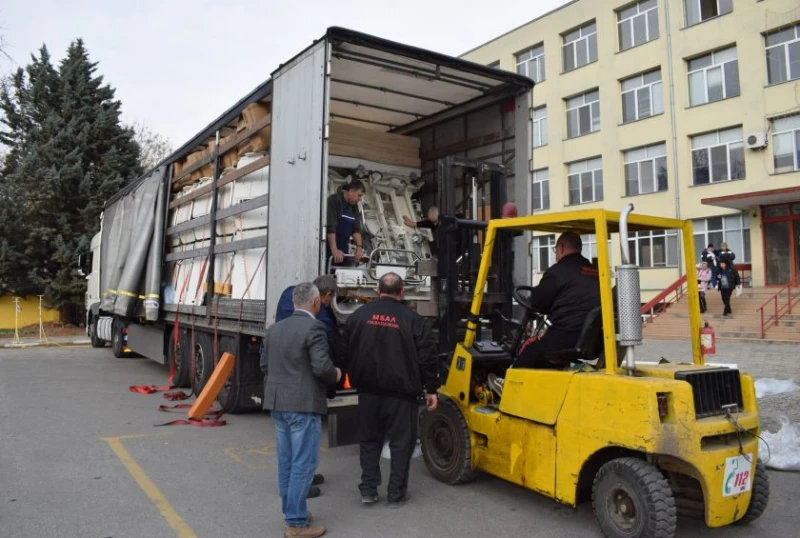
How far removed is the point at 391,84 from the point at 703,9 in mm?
19999

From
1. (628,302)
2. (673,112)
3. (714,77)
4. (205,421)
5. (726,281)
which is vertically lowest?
(205,421)

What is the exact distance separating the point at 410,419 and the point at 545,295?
133 cm

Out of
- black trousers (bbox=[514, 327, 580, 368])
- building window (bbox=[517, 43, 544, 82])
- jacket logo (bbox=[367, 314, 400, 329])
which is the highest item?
building window (bbox=[517, 43, 544, 82])

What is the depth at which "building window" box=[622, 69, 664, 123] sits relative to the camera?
24000mm

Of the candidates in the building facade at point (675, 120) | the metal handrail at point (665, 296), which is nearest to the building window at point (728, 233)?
the building facade at point (675, 120)

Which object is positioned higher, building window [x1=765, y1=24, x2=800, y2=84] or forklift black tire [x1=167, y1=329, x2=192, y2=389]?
building window [x1=765, y1=24, x2=800, y2=84]

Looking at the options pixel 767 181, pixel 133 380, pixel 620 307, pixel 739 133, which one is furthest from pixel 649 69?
pixel 620 307

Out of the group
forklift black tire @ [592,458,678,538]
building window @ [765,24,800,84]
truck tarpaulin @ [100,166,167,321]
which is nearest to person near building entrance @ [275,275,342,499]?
forklift black tire @ [592,458,678,538]

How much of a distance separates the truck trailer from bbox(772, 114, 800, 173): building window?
16735 millimetres

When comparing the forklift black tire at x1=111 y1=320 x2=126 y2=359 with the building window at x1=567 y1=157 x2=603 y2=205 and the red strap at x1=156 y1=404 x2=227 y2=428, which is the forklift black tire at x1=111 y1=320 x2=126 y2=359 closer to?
the red strap at x1=156 y1=404 x2=227 y2=428

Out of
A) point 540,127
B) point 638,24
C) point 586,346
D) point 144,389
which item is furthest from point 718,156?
point 586,346

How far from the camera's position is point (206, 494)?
4871 mm

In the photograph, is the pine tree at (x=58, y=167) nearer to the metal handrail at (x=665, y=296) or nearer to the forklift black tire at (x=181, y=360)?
the forklift black tire at (x=181, y=360)

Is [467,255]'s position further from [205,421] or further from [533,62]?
[533,62]
